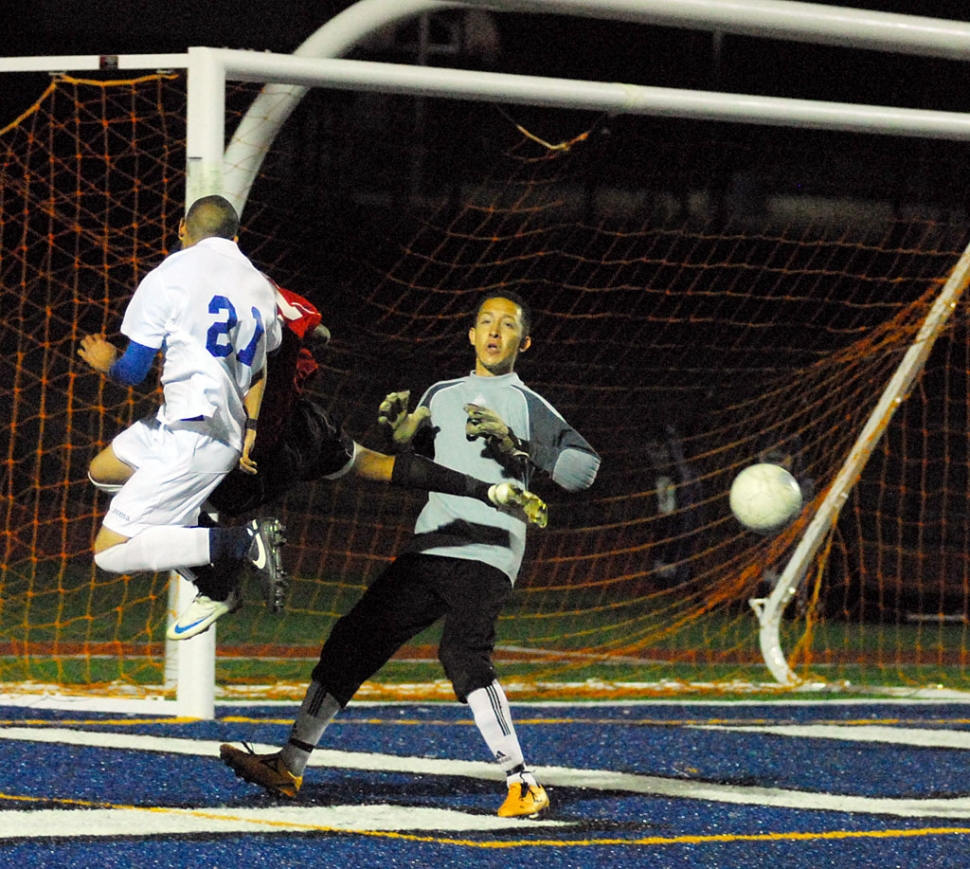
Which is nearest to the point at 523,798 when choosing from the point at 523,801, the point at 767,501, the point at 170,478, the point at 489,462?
the point at 523,801

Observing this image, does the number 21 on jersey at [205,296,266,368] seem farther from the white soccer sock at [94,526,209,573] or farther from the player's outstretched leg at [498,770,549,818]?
the player's outstretched leg at [498,770,549,818]

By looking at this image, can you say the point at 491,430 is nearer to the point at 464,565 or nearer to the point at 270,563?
the point at 464,565

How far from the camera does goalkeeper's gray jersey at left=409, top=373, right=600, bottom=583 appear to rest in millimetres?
6066

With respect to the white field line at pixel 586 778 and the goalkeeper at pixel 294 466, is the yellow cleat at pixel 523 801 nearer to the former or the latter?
the white field line at pixel 586 778

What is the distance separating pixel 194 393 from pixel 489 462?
41.1 inches

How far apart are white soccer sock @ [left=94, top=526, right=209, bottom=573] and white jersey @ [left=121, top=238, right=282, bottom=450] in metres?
0.34

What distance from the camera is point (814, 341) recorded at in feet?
83.6

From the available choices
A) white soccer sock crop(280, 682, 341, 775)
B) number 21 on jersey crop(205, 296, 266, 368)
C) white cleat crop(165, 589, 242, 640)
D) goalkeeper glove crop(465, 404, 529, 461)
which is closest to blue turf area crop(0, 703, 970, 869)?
white soccer sock crop(280, 682, 341, 775)

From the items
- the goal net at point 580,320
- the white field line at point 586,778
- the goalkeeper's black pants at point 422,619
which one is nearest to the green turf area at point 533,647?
the goal net at point 580,320

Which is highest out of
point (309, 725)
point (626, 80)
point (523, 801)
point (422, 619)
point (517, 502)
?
point (626, 80)

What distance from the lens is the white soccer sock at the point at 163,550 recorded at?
5703 mm

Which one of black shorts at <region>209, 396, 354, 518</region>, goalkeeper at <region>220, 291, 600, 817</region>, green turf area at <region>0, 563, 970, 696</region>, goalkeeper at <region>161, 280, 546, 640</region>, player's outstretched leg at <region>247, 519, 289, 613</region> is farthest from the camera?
green turf area at <region>0, 563, 970, 696</region>

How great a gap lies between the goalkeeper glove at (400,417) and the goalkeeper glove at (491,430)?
8.9 inches

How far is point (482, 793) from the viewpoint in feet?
21.2
